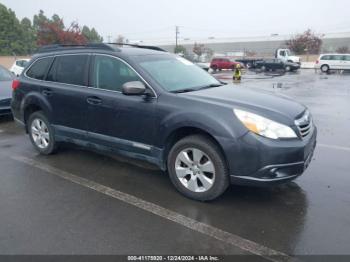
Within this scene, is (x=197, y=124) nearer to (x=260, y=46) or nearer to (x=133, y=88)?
(x=133, y=88)

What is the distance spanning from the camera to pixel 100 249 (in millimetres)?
3123

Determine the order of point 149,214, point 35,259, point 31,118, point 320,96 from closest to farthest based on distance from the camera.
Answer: point 35,259 < point 149,214 < point 31,118 < point 320,96

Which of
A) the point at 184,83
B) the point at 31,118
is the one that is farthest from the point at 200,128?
the point at 31,118

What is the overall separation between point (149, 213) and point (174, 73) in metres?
2.00

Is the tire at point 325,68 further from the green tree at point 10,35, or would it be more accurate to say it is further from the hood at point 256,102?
the green tree at point 10,35

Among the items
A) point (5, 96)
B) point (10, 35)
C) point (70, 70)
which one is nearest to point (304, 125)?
point (70, 70)

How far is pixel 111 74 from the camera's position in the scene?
478 cm

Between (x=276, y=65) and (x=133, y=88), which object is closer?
(x=133, y=88)

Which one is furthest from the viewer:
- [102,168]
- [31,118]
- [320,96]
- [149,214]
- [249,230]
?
[320,96]

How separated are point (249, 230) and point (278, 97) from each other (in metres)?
1.91

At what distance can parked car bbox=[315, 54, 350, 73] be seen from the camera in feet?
100

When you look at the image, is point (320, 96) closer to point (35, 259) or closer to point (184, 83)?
point (184, 83)

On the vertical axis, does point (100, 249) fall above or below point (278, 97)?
below

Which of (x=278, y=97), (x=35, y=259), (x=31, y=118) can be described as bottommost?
(x=35, y=259)
